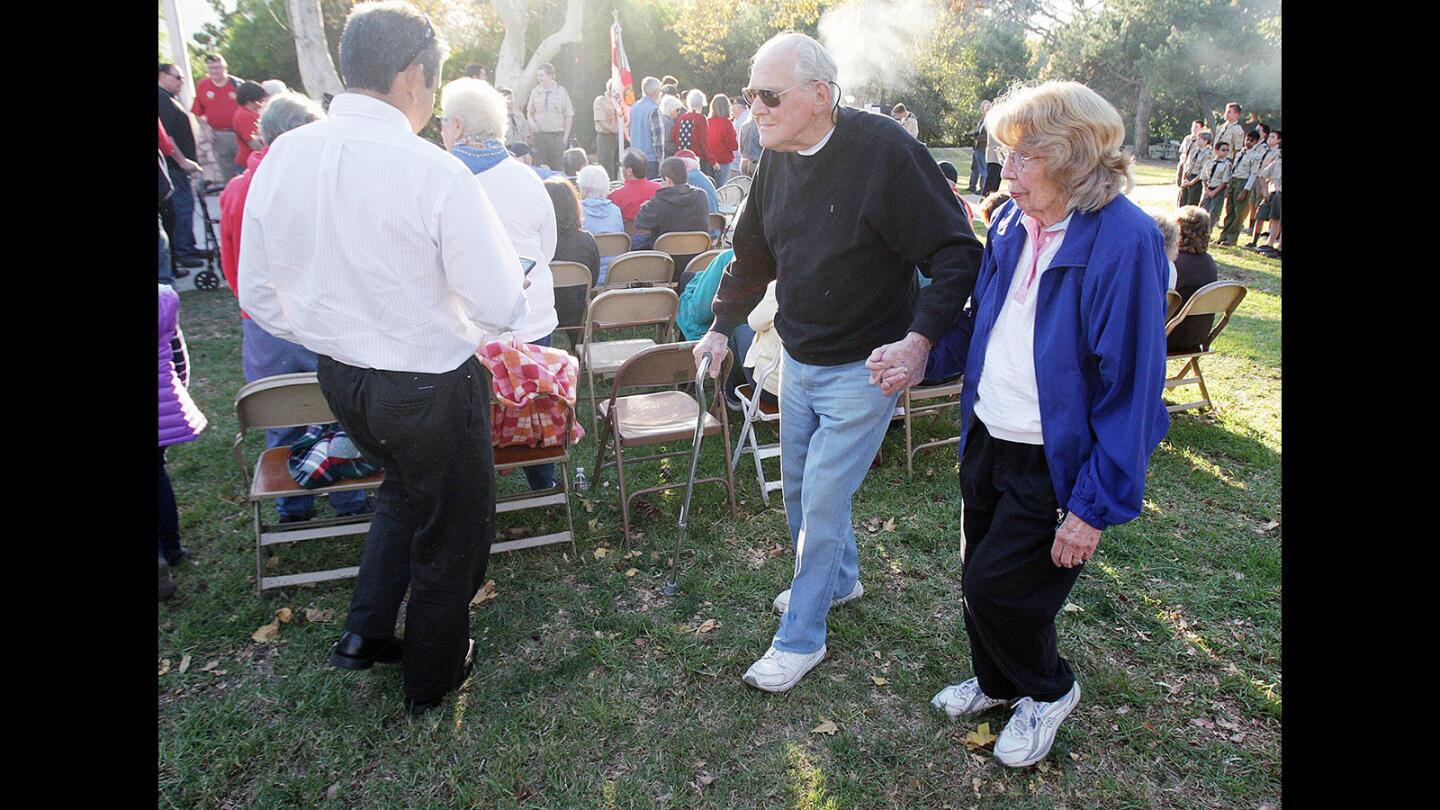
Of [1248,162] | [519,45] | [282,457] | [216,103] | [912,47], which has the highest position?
[912,47]

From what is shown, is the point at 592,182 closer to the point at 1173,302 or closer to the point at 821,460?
the point at 1173,302

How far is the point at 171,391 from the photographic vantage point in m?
3.41

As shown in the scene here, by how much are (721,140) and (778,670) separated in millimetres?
12492

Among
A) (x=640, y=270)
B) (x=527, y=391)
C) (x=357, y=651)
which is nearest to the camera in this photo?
(x=357, y=651)

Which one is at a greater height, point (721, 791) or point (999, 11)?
point (999, 11)

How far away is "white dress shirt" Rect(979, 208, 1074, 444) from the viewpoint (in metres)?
2.36

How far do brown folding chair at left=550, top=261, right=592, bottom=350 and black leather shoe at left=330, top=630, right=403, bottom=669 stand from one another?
10.1 ft

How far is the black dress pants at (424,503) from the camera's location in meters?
2.60

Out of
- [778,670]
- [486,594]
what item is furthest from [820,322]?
[486,594]

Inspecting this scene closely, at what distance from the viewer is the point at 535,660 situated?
11.0 ft

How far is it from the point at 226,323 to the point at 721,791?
7142mm

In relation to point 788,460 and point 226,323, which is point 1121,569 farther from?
point 226,323
